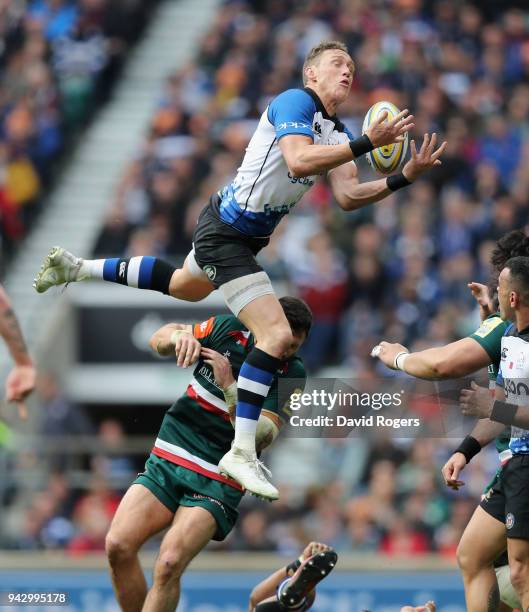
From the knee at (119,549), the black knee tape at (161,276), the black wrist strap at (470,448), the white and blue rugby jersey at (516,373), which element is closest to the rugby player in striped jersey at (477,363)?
the black wrist strap at (470,448)

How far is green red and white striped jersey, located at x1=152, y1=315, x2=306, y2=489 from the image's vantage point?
7.82m

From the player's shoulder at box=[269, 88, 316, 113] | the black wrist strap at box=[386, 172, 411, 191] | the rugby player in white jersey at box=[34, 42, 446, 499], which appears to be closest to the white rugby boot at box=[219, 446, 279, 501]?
the rugby player in white jersey at box=[34, 42, 446, 499]

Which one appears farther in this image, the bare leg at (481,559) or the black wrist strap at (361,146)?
the bare leg at (481,559)

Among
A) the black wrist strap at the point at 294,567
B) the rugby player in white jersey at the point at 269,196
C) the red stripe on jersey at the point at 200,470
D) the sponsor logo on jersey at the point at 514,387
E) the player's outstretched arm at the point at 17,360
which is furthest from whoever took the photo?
the black wrist strap at the point at 294,567

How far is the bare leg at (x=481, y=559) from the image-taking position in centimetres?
722

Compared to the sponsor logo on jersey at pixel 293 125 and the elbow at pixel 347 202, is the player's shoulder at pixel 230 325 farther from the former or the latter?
the sponsor logo on jersey at pixel 293 125

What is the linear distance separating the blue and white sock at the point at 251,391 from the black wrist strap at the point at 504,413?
3.93ft

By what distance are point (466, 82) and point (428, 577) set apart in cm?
675

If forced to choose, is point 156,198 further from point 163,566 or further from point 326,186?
point 163,566

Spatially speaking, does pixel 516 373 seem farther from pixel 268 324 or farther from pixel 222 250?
pixel 222 250

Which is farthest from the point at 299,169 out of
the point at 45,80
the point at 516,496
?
the point at 45,80

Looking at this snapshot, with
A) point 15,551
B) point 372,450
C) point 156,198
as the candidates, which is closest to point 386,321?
point 372,450

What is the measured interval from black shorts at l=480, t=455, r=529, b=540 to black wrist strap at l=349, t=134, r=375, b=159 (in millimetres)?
1692

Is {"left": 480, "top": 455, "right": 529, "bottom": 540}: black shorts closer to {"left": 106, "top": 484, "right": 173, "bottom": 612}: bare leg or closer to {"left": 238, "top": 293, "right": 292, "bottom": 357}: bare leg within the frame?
{"left": 238, "top": 293, "right": 292, "bottom": 357}: bare leg
